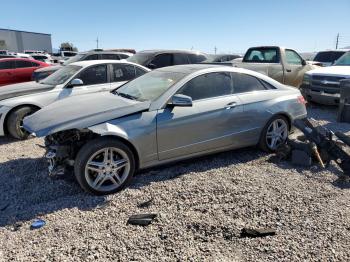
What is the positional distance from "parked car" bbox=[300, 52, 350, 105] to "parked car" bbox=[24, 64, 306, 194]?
148 inches

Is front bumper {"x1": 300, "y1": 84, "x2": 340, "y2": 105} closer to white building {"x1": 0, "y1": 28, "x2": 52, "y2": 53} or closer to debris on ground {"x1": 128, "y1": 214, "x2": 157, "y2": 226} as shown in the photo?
debris on ground {"x1": 128, "y1": 214, "x2": 157, "y2": 226}

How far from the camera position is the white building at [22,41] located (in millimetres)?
58906

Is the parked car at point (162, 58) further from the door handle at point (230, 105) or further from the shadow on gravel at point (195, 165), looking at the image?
the door handle at point (230, 105)

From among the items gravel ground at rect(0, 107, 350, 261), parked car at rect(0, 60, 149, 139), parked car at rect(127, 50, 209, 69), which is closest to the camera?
gravel ground at rect(0, 107, 350, 261)

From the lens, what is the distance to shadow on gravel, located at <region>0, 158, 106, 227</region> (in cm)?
375

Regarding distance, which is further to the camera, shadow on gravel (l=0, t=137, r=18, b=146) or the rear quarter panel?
shadow on gravel (l=0, t=137, r=18, b=146)

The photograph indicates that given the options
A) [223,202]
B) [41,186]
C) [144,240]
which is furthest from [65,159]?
[223,202]

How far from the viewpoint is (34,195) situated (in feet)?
13.5

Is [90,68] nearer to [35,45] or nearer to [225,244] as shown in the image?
[225,244]

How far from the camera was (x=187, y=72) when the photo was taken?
4.98 m

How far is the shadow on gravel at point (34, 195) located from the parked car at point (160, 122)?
0.85 ft

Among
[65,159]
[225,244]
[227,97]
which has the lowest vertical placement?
[225,244]

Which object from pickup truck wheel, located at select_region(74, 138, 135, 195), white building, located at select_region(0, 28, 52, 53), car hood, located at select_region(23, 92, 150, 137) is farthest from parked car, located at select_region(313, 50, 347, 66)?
white building, located at select_region(0, 28, 52, 53)

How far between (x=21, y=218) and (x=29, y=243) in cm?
54
